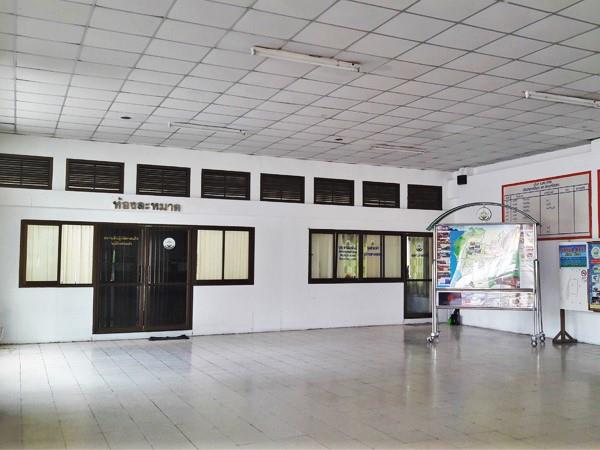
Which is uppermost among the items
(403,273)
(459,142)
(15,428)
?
(459,142)

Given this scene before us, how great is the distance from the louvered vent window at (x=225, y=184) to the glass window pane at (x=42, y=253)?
2757mm

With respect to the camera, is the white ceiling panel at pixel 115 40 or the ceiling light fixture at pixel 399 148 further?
the ceiling light fixture at pixel 399 148

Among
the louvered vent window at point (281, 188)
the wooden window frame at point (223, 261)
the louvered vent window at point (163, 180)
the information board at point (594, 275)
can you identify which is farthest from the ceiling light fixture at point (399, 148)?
the louvered vent window at point (163, 180)

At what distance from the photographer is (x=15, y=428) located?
16.0 feet

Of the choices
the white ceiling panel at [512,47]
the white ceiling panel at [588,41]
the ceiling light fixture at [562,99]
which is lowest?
the ceiling light fixture at [562,99]

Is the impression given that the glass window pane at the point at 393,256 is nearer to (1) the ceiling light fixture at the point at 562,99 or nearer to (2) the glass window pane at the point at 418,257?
(2) the glass window pane at the point at 418,257

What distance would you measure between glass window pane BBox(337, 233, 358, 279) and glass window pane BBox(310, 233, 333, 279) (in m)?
0.19

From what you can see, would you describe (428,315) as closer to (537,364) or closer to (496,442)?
(537,364)

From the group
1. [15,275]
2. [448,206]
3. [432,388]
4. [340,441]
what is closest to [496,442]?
[340,441]

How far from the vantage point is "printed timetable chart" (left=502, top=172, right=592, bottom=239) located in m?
9.95

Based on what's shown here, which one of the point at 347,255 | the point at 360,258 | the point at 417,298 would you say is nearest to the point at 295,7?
the point at 347,255

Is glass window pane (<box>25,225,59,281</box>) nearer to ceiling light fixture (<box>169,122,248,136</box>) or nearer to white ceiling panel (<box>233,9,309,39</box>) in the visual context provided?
ceiling light fixture (<box>169,122,248,136</box>)

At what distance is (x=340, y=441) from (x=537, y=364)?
4.53 m

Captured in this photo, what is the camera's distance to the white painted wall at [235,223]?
953 cm
